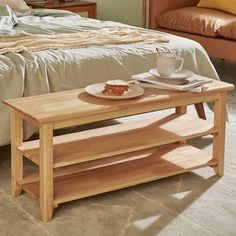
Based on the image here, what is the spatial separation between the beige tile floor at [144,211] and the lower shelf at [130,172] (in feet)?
0.22

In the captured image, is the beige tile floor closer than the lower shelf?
Yes

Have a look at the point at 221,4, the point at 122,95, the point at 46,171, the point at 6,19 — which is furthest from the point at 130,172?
the point at 221,4

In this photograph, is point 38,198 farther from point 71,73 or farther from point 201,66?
point 201,66

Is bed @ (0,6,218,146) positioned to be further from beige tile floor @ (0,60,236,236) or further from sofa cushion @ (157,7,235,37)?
sofa cushion @ (157,7,235,37)

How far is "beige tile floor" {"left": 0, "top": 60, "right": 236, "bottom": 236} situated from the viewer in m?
2.21

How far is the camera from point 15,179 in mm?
2449

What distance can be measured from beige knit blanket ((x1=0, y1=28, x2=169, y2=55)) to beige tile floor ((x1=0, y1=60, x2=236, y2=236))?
63 cm

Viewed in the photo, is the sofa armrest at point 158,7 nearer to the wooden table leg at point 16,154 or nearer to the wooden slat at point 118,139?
the wooden slat at point 118,139

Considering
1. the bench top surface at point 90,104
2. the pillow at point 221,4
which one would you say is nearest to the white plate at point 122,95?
the bench top surface at point 90,104

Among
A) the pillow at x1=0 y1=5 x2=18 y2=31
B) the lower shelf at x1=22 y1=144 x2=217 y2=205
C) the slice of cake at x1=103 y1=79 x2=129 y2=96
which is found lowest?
the lower shelf at x1=22 y1=144 x2=217 y2=205

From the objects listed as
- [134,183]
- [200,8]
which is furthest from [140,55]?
[200,8]

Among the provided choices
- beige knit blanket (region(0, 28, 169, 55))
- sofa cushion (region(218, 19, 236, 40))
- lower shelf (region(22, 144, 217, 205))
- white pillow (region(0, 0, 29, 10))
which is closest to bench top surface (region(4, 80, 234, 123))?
lower shelf (region(22, 144, 217, 205))

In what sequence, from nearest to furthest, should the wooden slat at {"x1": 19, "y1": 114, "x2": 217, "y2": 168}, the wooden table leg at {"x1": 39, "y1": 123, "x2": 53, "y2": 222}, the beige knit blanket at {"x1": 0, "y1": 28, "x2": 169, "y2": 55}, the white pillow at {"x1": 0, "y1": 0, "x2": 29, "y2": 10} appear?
1. the wooden table leg at {"x1": 39, "y1": 123, "x2": 53, "y2": 222}
2. the wooden slat at {"x1": 19, "y1": 114, "x2": 217, "y2": 168}
3. the beige knit blanket at {"x1": 0, "y1": 28, "x2": 169, "y2": 55}
4. the white pillow at {"x1": 0, "y1": 0, "x2": 29, "y2": 10}

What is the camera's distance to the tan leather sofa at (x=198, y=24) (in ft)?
13.7
